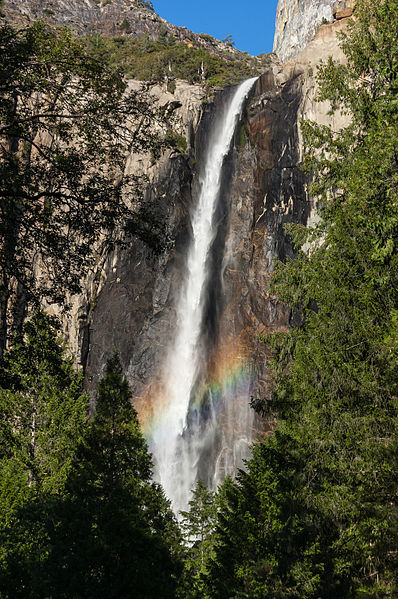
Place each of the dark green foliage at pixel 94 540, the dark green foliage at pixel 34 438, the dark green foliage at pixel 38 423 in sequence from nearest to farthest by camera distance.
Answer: the dark green foliage at pixel 94 540 → the dark green foliage at pixel 34 438 → the dark green foliage at pixel 38 423

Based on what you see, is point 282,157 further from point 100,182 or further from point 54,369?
point 100,182

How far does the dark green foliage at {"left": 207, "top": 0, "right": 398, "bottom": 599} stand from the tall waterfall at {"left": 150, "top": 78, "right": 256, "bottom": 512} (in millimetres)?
14511

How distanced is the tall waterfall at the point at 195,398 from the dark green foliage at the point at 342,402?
1451cm

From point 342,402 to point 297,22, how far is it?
7659 cm

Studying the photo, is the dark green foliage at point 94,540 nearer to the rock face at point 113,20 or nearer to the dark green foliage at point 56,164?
the dark green foliage at point 56,164

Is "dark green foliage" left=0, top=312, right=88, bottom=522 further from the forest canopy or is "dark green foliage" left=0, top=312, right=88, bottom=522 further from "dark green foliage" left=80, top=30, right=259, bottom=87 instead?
"dark green foliage" left=80, top=30, right=259, bottom=87

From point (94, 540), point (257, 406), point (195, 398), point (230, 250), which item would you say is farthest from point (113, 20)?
point (94, 540)

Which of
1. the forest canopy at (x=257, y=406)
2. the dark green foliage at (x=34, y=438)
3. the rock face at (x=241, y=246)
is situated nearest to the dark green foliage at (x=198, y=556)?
A: the forest canopy at (x=257, y=406)

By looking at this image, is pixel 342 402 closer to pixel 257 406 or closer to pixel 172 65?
pixel 257 406

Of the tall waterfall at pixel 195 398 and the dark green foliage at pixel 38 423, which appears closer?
the dark green foliage at pixel 38 423

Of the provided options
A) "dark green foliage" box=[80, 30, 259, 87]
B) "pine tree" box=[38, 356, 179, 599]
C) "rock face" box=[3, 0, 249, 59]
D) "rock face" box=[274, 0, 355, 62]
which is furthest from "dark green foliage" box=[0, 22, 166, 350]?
"rock face" box=[3, 0, 249, 59]

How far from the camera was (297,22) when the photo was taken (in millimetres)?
72250

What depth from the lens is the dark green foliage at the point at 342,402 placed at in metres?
8.81

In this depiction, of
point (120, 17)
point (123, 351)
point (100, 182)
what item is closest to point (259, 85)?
point (123, 351)
